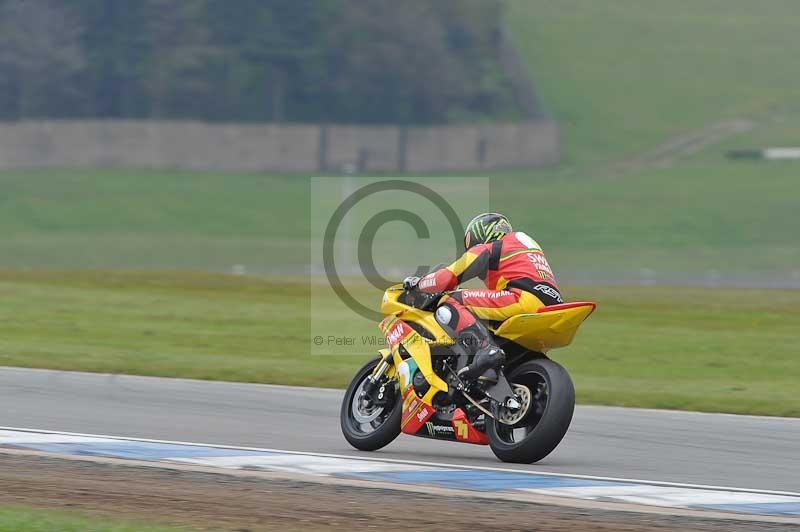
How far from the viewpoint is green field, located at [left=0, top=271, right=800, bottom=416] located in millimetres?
15922

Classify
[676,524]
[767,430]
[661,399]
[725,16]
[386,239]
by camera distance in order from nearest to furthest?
[676,524] < [767,430] < [661,399] < [386,239] < [725,16]

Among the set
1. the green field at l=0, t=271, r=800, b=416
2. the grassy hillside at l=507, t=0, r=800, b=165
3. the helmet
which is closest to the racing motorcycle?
the helmet

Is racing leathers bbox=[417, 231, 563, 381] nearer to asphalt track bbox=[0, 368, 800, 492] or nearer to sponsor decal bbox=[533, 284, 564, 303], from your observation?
sponsor decal bbox=[533, 284, 564, 303]

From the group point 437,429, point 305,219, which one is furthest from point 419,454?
point 305,219

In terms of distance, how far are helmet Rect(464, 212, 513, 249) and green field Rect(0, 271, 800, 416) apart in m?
4.49

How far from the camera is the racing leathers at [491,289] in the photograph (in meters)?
10.0

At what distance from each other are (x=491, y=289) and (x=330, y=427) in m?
2.36

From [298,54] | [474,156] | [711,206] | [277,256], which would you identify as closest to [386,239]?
[277,256]

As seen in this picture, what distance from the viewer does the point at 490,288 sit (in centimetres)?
1035

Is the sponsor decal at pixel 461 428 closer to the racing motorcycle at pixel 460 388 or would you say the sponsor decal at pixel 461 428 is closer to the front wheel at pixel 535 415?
the racing motorcycle at pixel 460 388

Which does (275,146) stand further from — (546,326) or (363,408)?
(546,326)

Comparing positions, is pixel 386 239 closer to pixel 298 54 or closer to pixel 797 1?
pixel 298 54

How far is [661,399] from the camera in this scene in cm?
1466

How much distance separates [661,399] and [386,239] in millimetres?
37535
